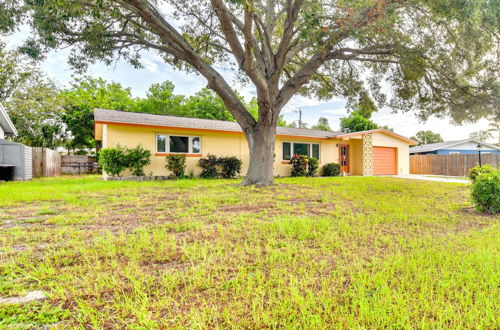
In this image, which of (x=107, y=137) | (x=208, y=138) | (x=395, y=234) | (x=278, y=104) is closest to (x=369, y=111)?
(x=278, y=104)

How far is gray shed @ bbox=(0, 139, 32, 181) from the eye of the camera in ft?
34.9

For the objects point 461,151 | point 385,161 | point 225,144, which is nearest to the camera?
point 225,144

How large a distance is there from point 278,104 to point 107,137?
7.56 m

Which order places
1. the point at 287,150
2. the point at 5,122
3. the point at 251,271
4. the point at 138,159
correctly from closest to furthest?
1. the point at 251,271
2. the point at 138,159
3. the point at 5,122
4. the point at 287,150

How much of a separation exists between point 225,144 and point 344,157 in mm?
8833

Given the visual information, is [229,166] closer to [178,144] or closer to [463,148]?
[178,144]

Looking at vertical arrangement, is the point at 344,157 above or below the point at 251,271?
above

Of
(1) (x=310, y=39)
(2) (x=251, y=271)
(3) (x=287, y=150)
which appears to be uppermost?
(1) (x=310, y=39)

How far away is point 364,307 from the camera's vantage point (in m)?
1.44

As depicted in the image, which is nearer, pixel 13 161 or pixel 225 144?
pixel 13 161

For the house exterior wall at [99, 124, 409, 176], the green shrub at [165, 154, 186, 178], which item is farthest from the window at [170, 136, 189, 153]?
the green shrub at [165, 154, 186, 178]

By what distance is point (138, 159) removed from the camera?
10594mm

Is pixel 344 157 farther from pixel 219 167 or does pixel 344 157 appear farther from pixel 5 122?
pixel 5 122

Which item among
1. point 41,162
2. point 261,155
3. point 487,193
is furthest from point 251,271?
point 41,162
